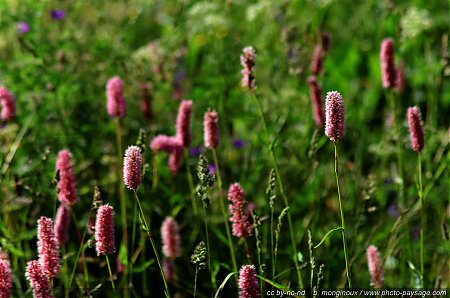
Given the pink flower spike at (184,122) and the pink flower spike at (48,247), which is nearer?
the pink flower spike at (48,247)

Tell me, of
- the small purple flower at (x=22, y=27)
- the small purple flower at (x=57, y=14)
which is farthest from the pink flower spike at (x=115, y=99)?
the small purple flower at (x=57, y=14)

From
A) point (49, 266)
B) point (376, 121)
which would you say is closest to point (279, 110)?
point (376, 121)

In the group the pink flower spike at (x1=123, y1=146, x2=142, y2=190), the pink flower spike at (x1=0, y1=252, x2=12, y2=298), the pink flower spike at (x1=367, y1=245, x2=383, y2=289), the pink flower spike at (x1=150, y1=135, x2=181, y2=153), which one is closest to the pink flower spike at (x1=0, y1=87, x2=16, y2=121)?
the pink flower spike at (x1=150, y1=135, x2=181, y2=153)

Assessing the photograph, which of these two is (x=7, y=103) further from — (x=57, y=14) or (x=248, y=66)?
(x=57, y=14)

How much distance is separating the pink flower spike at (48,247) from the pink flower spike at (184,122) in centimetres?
69

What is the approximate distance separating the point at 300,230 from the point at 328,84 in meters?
1.36

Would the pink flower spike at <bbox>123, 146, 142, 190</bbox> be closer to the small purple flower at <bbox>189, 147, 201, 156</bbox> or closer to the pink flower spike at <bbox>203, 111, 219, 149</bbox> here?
the pink flower spike at <bbox>203, 111, 219, 149</bbox>

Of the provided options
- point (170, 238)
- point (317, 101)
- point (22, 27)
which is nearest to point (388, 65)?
point (317, 101)

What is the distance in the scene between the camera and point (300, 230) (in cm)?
296

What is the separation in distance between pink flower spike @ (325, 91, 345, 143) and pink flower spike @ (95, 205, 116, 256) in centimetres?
53

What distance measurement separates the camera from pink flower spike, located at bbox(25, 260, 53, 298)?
5.51 feet

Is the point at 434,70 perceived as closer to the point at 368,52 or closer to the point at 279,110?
the point at 279,110

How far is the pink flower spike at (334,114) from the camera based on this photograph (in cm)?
157

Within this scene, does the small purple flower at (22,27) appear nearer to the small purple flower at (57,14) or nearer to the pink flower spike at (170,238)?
the small purple flower at (57,14)
